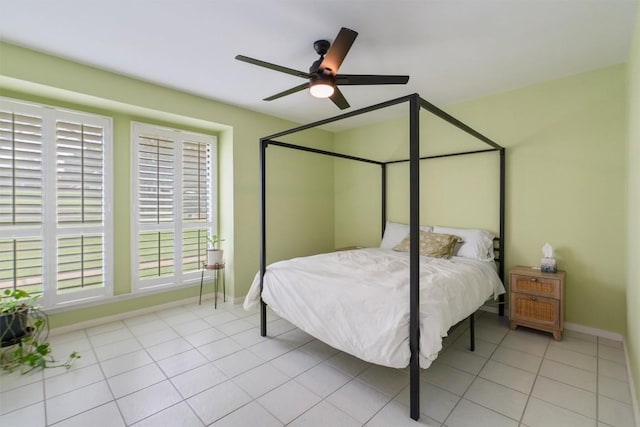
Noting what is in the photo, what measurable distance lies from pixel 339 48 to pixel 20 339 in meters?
3.30

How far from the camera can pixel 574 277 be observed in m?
2.83

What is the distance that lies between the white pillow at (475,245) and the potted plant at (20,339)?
3.78m

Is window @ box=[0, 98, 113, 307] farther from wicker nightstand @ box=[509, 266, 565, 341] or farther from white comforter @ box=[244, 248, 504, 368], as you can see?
wicker nightstand @ box=[509, 266, 565, 341]

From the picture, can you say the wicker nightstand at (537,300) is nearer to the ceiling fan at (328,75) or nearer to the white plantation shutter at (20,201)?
the ceiling fan at (328,75)

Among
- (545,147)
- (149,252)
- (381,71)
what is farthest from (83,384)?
(545,147)

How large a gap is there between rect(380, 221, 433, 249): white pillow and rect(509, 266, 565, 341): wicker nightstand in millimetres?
1172

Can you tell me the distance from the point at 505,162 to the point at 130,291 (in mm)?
4505

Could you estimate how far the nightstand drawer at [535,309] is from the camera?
8.64ft

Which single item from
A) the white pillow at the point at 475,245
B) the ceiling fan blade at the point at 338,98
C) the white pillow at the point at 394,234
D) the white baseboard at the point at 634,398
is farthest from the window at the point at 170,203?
the white baseboard at the point at 634,398

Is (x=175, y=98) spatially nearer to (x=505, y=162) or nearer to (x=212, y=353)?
(x=212, y=353)

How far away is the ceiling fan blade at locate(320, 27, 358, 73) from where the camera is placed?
70.0 inches

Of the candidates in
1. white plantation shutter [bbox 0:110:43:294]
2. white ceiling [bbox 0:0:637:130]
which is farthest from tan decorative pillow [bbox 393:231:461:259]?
white plantation shutter [bbox 0:110:43:294]

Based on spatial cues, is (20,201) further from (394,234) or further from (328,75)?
(394,234)

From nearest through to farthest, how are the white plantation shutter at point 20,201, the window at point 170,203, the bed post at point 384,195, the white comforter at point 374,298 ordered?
the white comforter at point 374,298 → the white plantation shutter at point 20,201 → the window at point 170,203 → the bed post at point 384,195
